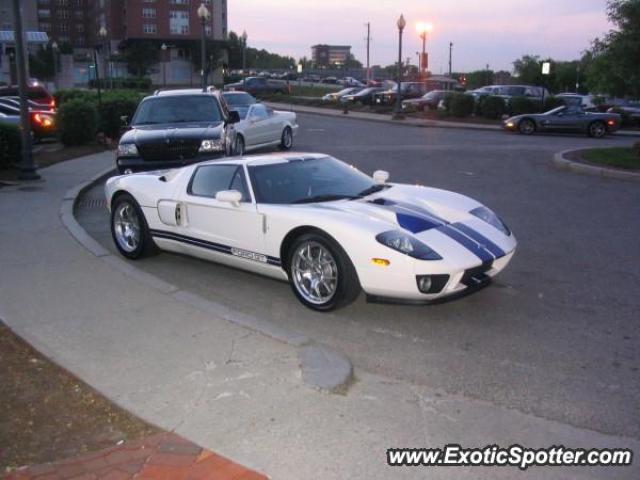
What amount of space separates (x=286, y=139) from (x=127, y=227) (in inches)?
456

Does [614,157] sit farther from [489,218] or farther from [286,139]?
[489,218]

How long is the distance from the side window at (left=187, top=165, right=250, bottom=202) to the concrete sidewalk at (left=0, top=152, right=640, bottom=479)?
1186 mm

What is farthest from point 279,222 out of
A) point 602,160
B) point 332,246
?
point 602,160

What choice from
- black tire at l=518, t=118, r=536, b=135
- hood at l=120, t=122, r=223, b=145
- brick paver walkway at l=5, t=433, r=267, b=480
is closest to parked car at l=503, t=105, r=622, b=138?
black tire at l=518, t=118, r=536, b=135

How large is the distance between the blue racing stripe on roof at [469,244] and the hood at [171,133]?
7.59 metres

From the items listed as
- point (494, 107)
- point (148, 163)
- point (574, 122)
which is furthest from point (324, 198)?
point (494, 107)

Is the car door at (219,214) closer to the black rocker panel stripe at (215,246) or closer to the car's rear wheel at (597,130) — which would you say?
the black rocker panel stripe at (215,246)

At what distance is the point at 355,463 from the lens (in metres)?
3.38

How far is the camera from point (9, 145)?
13969 millimetres

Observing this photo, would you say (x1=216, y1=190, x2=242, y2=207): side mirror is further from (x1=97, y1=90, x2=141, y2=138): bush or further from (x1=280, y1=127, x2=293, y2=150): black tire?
(x1=97, y1=90, x2=141, y2=138): bush

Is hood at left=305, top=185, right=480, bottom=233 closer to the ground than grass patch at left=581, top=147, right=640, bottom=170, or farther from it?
farther from it

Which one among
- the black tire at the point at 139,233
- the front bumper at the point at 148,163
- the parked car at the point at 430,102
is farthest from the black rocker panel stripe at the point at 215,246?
the parked car at the point at 430,102

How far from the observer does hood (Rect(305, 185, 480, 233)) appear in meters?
5.52

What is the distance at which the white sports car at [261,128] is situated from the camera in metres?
16.2
